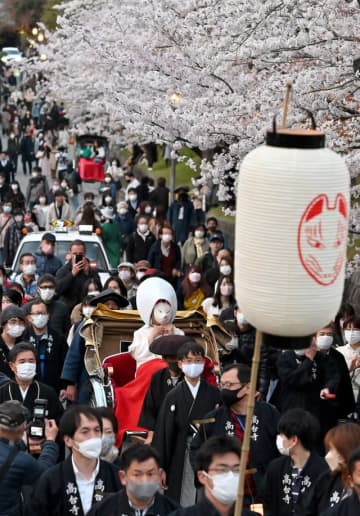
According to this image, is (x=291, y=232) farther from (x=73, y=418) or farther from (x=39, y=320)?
(x=39, y=320)

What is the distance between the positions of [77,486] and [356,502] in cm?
169

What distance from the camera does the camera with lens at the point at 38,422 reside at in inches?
367

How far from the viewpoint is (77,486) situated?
27.6 feet

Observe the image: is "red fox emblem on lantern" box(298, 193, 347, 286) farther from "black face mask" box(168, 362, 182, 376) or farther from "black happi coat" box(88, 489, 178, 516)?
"black face mask" box(168, 362, 182, 376)

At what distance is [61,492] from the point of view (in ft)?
27.5

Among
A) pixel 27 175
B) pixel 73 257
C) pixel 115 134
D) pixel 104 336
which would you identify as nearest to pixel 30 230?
pixel 73 257

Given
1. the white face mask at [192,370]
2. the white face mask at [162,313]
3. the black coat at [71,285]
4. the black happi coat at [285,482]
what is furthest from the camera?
the black coat at [71,285]

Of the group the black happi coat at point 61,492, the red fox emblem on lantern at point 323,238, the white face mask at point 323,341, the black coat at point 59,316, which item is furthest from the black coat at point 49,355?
the red fox emblem on lantern at point 323,238

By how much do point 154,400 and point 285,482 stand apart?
227cm

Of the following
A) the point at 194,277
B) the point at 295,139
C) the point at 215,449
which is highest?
the point at 295,139

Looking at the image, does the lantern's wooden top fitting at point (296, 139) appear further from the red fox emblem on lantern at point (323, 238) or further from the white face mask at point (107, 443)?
the white face mask at point (107, 443)

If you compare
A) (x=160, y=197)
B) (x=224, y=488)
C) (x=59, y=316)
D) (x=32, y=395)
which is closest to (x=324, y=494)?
(x=224, y=488)

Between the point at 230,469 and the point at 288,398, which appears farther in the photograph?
the point at 288,398

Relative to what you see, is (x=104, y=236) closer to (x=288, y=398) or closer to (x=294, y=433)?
(x=288, y=398)
